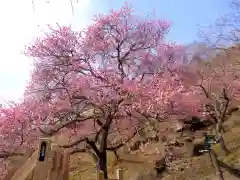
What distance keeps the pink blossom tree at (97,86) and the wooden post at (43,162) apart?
6307 mm

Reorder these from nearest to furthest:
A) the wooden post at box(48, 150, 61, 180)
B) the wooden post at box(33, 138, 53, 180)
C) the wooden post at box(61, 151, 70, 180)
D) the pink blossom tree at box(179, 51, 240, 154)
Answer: the wooden post at box(33, 138, 53, 180), the wooden post at box(48, 150, 61, 180), the wooden post at box(61, 151, 70, 180), the pink blossom tree at box(179, 51, 240, 154)

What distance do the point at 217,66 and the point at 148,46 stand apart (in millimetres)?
7838

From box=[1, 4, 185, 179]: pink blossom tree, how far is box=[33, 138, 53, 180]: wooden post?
248 inches

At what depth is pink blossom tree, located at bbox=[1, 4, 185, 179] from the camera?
598 inches

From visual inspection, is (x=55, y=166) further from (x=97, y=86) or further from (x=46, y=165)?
(x=97, y=86)

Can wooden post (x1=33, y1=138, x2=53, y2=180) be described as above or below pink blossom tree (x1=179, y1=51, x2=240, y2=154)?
below

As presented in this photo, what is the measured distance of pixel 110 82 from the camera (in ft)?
51.1

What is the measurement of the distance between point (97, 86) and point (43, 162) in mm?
7699

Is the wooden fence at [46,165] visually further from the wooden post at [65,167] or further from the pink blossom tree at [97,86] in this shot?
the pink blossom tree at [97,86]

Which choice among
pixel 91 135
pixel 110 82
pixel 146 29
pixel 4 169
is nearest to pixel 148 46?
pixel 146 29

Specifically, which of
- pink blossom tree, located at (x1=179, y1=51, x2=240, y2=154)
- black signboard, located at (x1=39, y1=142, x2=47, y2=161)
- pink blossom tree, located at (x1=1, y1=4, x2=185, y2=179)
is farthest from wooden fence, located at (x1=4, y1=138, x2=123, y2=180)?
pink blossom tree, located at (x1=179, y1=51, x2=240, y2=154)

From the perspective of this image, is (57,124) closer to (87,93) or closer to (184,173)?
(87,93)

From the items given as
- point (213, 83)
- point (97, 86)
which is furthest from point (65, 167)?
point (213, 83)

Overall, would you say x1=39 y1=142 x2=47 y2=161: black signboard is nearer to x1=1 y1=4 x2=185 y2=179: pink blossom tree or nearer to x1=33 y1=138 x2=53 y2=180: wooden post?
x1=33 y1=138 x2=53 y2=180: wooden post
